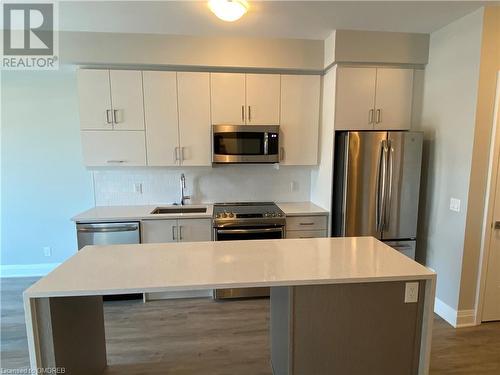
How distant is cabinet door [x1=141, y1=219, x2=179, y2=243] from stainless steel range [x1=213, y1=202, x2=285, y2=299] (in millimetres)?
438

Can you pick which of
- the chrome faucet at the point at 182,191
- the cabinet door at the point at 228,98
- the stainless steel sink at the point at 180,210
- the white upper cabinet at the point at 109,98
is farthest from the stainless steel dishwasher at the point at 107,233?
the cabinet door at the point at 228,98

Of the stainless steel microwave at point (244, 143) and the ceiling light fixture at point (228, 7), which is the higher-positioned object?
the ceiling light fixture at point (228, 7)

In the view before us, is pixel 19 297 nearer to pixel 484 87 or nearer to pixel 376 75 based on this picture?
pixel 376 75

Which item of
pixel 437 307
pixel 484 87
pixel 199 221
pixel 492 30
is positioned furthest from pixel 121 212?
pixel 492 30

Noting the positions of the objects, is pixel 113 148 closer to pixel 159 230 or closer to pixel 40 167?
pixel 159 230

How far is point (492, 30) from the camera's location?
243cm

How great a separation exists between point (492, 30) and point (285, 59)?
1.78 meters

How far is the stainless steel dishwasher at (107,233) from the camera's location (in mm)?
3006

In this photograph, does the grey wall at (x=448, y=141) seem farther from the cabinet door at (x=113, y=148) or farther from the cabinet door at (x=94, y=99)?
the cabinet door at (x=94, y=99)

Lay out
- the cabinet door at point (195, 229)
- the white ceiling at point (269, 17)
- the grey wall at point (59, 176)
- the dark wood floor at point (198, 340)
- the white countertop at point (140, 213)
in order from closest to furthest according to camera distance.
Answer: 1. the dark wood floor at point (198, 340)
2. the white ceiling at point (269, 17)
3. the white countertop at point (140, 213)
4. the cabinet door at point (195, 229)
5. the grey wall at point (59, 176)

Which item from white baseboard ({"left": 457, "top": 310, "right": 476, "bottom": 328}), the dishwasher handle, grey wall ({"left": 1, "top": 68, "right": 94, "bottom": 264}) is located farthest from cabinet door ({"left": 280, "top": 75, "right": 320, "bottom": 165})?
grey wall ({"left": 1, "top": 68, "right": 94, "bottom": 264})

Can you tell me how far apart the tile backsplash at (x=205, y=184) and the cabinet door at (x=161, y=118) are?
0.40 m

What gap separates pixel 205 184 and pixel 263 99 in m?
1.26

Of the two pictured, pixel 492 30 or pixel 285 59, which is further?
pixel 285 59
